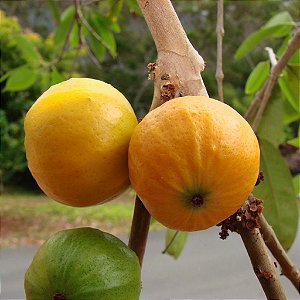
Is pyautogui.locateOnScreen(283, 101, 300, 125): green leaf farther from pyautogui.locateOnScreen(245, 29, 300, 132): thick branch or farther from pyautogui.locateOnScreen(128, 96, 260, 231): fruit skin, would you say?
pyautogui.locateOnScreen(128, 96, 260, 231): fruit skin

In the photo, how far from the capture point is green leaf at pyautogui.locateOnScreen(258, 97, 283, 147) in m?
0.88

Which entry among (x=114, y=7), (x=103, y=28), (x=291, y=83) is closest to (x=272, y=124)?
(x=291, y=83)

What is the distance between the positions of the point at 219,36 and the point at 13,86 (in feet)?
2.36

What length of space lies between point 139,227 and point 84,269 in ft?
0.17

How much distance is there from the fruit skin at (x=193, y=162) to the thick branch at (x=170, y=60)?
3 centimetres

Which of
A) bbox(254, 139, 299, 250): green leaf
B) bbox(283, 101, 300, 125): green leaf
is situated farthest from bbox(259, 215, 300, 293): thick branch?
bbox(283, 101, 300, 125): green leaf

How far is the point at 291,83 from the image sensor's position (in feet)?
2.65

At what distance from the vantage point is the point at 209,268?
332cm

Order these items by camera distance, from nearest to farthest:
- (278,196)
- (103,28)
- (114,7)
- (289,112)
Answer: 1. (278,196)
2. (289,112)
3. (114,7)
4. (103,28)

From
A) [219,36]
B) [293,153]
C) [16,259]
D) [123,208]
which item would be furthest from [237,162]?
[123,208]

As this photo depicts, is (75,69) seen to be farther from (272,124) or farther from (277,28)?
(272,124)

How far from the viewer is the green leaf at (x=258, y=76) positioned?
101cm

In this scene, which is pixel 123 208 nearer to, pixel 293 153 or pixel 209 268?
pixel 209 268

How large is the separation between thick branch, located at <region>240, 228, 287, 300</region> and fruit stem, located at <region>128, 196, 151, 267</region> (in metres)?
0.07
